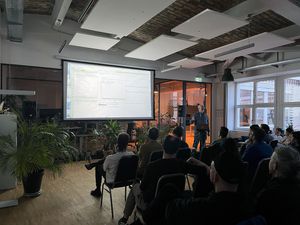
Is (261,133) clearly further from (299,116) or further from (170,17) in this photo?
(299,116)

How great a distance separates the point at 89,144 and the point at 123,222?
171 inches

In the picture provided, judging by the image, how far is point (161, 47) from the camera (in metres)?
5.52

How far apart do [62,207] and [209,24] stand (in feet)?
12.5

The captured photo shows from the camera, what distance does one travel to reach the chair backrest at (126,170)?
119 inches

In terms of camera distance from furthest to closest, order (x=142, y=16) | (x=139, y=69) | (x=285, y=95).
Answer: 1. (x=285, y=95)
2. (x=139, y=69)
3. (x=142, y=16)

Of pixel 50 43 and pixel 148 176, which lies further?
pixel 50 43

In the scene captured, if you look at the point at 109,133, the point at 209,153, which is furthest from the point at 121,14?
the point at 109,133

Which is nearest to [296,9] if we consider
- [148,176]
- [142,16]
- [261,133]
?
[261,133]

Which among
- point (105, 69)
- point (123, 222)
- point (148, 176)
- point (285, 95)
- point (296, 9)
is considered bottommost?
point (123, 222)

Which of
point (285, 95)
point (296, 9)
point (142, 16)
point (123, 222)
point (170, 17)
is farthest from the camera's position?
point (285, 95)

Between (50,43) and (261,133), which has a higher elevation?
(50,43)

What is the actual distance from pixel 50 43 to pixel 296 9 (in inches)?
216

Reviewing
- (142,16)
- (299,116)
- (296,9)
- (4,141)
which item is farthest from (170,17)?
(299,116)

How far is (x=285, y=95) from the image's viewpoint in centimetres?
714
